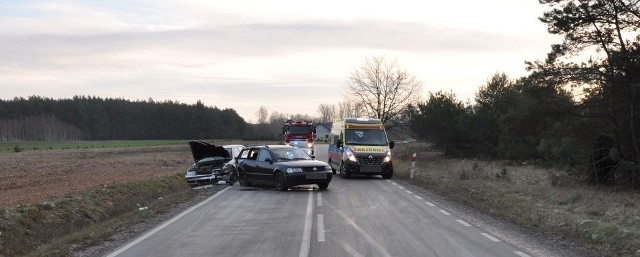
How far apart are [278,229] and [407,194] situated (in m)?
8.19

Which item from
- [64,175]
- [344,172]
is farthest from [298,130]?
[344,172]

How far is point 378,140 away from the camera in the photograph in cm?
2569

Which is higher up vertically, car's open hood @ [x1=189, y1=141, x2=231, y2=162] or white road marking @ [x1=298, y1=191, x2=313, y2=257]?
car's open hood @ [x1=189, y1=141, x2=231, y2=162]

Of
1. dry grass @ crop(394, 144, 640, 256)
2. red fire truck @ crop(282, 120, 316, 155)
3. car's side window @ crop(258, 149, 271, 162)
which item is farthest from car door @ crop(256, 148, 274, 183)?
red fire truck @ crop(282, 120, 316, 155)

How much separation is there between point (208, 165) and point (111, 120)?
129 metres

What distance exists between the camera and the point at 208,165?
76.8 ft

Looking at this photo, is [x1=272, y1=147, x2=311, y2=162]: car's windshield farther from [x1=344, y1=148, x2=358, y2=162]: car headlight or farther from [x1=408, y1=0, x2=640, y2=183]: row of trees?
[x1=408, y1=0, x2=640, y2=183]: row of trees

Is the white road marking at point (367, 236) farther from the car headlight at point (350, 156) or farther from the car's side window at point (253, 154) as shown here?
the car headlight at point (350, 156)

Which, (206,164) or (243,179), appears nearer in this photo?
(243,179)

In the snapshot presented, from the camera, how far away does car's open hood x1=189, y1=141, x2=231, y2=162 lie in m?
Result: 23.4

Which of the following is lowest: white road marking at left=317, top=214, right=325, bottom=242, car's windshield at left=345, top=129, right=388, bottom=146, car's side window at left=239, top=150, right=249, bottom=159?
white road marking at left=317, top=214, right=325, bottom=242

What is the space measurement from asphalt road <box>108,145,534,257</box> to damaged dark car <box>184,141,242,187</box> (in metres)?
5.76

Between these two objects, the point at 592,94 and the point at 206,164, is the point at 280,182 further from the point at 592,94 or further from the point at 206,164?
the point at 592,94

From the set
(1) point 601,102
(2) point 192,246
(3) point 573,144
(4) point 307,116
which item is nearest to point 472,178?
(3) point 573,144
